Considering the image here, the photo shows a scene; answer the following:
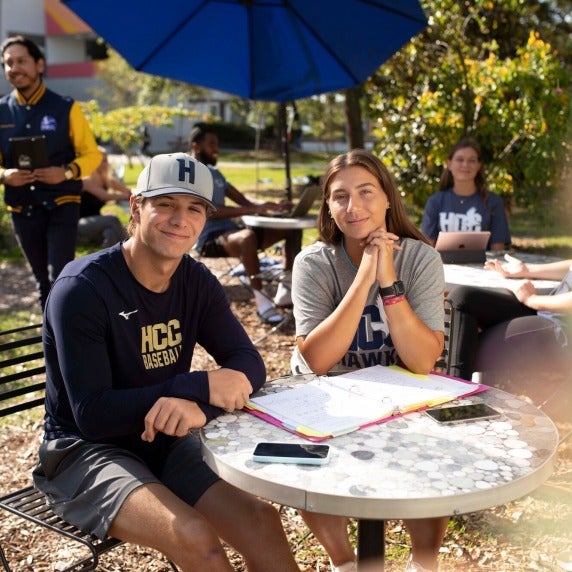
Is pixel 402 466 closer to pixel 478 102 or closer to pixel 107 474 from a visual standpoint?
pixel 107 474

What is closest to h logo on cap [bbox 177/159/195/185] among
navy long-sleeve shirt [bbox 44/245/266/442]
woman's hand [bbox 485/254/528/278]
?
navy long-sleeve shirt [bbox 44/245/266/442]

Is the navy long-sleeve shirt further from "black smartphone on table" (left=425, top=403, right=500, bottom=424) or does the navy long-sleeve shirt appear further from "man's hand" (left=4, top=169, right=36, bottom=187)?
"man's hand" (left=4, top=169, right=36, bottom=187)

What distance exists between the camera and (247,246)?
6.57 metres

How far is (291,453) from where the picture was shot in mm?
1821

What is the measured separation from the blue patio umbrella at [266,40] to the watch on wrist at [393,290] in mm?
4098

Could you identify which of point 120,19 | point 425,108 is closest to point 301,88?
point 120,19

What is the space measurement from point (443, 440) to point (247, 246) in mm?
4737

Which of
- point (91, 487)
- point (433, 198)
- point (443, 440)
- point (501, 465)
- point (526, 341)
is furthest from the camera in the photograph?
point (433, 198)

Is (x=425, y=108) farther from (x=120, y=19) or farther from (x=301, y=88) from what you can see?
(x=120, y=19)

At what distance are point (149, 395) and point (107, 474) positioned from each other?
25 centimetres

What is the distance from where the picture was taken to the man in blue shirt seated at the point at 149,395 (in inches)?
82.2

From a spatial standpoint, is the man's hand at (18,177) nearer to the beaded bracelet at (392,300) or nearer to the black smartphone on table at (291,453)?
the beaded bracelet at (392,300)

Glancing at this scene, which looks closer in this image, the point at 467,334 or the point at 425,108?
the point at 467,334

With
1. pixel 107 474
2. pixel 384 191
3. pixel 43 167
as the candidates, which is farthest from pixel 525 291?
pixel 43 167
